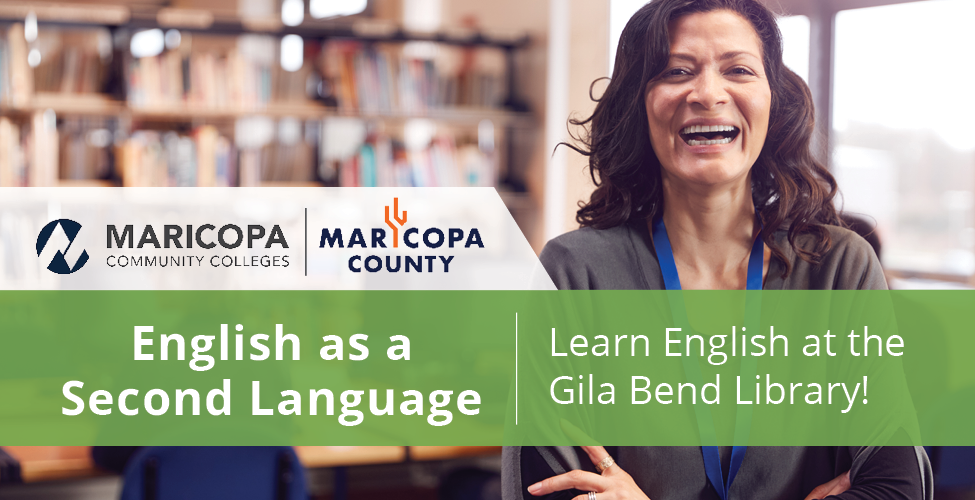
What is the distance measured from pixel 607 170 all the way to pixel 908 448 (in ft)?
1.91

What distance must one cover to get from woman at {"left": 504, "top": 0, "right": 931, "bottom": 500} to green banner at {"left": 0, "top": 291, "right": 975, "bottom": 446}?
0.03 metres

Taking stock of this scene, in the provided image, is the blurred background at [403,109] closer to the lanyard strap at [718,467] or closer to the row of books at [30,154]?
the row of books at [30,154]

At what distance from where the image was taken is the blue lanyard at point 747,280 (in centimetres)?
113

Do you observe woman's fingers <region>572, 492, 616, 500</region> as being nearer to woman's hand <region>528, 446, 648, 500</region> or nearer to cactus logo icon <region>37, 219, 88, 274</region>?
woman's hand <region>528, 446, 648, 500</region>

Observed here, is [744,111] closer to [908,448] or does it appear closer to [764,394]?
[764,394]

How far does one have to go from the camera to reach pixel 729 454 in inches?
45.0

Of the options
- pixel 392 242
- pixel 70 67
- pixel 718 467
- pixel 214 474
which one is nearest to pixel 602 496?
pixel 718 467

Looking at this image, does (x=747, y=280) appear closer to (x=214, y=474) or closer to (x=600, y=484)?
(x=600, y=484)

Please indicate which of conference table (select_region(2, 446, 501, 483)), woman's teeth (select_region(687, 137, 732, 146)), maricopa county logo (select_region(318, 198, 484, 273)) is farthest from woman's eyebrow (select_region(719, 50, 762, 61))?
conference table (select_region(2, 446, 501, 483))

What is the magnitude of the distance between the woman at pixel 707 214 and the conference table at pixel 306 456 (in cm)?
135

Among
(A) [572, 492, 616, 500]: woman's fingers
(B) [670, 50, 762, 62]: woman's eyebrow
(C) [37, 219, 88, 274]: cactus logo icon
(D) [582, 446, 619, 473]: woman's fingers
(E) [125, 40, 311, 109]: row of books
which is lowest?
(A) [572, 492, 616, 500]: woman's fingers

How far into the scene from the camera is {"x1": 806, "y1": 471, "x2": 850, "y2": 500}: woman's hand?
1135 mm

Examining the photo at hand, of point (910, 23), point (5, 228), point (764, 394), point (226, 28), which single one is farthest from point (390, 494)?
point (910, 23)

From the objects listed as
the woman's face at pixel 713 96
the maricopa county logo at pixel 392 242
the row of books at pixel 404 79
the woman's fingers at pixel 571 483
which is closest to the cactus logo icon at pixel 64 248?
the maricopa county logo at pixel 392 242
